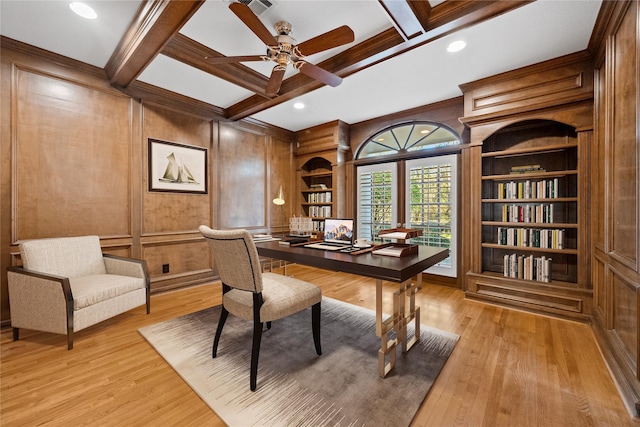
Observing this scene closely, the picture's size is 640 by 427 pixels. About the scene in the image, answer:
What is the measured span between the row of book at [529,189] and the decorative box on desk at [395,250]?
2.04 m

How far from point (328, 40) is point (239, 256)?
67.9 inches

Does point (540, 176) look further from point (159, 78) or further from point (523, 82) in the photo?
point (159, 78)

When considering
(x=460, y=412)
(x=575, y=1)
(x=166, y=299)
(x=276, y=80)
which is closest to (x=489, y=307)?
(x=460, y=412)

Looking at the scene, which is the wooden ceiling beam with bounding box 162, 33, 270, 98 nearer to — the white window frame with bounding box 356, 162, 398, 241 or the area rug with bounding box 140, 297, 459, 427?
the white window frame with bounding box 356, 162, 398, 241

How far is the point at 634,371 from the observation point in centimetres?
150

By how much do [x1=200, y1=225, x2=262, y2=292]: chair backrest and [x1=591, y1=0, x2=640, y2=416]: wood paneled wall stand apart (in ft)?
7.32

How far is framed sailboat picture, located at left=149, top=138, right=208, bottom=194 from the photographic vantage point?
3.38m

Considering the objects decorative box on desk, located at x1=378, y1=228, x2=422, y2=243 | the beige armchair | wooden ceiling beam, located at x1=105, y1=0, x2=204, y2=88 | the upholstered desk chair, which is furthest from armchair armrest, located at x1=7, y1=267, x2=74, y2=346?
decorative box on desk, located at x1=378, y1=228, x2=422, y2=243

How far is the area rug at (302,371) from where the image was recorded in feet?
4.67

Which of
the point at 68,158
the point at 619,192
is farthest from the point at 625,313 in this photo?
the point at 68,158

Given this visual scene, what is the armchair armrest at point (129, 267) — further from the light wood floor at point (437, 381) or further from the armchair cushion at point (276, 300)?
the armchair cushion at point (276, 300)

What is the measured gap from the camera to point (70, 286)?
2094mm

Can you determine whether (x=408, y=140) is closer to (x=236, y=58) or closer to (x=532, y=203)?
(x=532, y=203)

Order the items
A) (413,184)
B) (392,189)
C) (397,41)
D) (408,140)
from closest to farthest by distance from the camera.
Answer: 1. (397,41)
2. (413,184)
3. (408,140)
4. (392,189)
